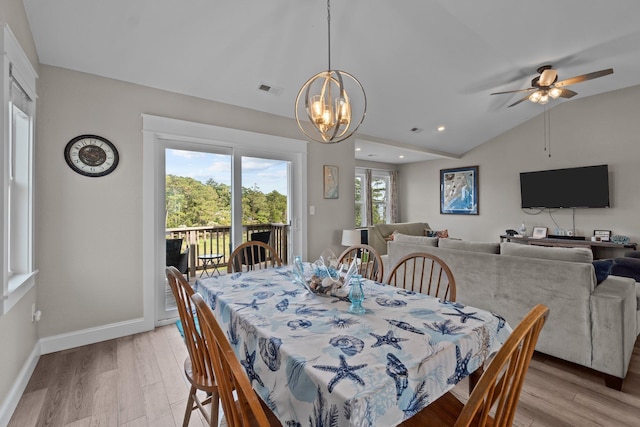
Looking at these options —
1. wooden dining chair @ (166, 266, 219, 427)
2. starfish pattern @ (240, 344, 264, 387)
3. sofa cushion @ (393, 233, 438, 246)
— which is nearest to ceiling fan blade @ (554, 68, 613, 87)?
sofa cushion @ (393, 233, 438, 246)

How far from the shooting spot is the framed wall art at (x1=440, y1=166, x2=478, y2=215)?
6.72 meters

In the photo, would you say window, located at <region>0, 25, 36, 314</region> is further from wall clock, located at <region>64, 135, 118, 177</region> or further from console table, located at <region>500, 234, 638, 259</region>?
console table, located at <region>500, 234, 638, 259</region>

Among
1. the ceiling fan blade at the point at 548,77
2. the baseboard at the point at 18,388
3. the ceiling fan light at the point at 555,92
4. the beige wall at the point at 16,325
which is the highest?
the ceiling fan blade at the point at 548,77

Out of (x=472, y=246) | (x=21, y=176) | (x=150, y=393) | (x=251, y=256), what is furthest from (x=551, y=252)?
(x=21, y=176)

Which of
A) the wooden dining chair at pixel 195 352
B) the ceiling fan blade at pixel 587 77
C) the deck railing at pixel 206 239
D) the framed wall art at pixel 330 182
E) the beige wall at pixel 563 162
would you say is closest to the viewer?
the wooden dining chair at pixel 195 352

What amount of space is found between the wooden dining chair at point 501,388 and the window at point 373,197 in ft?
21.5

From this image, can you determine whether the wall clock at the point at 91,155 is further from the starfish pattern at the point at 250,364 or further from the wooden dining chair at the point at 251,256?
the starfish pattern at the point at 250,364

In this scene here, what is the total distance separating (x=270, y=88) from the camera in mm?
3416

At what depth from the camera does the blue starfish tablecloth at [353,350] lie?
82cm

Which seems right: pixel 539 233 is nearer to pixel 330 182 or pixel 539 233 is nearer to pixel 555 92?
pixel 555 92

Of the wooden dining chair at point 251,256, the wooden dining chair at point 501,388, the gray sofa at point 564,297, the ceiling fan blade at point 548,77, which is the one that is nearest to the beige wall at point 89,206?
the wooden dining chair at point 251,256

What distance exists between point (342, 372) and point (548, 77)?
4.38 metres

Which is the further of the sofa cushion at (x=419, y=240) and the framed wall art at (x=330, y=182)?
the framed wall art at (x=330, y=182)

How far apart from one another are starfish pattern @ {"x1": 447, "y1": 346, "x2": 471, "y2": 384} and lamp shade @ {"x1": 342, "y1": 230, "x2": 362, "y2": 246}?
3114 mm
